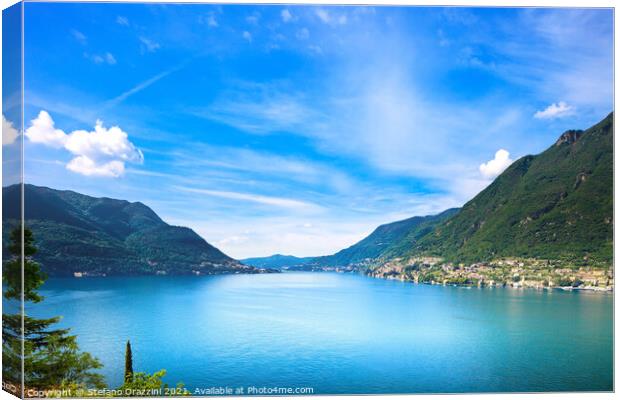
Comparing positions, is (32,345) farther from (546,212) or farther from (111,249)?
(111,249)

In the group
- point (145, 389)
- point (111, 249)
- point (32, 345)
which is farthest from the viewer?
point (111, 249)

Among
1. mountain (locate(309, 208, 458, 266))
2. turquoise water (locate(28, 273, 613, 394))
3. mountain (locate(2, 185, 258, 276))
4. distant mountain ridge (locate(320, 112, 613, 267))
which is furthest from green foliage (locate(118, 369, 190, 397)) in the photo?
mountain (locate(2, 185, 258, 276))

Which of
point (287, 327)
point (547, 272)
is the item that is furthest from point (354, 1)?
point (547, 272)

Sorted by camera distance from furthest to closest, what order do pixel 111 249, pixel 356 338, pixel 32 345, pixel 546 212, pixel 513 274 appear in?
pixel 111 249, pixel 513 274, pixel 546 212, pixel 356 338, pixel 32 345

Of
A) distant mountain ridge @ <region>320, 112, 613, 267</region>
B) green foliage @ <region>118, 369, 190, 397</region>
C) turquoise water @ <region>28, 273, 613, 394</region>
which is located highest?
distant mountain ridge @ <region>320, 112, 613, 267</region>

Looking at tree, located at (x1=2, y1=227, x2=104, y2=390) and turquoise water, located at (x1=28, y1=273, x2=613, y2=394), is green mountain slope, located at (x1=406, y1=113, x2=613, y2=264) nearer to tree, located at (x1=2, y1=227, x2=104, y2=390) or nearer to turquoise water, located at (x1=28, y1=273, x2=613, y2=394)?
turquoise water, located at (x1=28, y1=273, x2=613, y2=394)

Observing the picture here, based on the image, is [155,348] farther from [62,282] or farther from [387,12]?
[62,282]

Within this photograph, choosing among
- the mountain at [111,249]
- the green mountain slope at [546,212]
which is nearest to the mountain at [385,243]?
the green mountain slope at [546,212]

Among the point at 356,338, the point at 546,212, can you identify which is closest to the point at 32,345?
the point at 356,338
